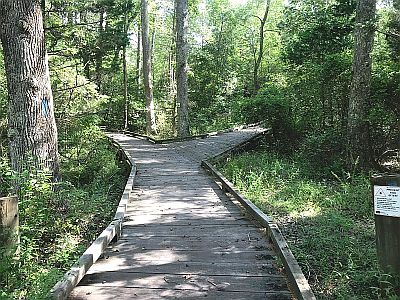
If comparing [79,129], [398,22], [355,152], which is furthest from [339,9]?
[79,129]

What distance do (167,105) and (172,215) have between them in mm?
23953

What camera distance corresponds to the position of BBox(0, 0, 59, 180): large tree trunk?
668 cm

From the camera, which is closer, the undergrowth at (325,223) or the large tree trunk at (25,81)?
the undergrowth at (325,223)

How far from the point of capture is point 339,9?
45.5 feet

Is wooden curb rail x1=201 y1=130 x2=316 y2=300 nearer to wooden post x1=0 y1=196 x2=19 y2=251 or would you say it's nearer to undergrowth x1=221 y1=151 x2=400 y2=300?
undergrowth x1=221 y1=151 x2=400 y2=300

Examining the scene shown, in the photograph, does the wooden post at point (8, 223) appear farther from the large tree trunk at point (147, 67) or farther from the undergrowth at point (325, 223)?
the large tree trunk at point (147, 67)

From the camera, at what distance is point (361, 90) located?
10258 millimetres

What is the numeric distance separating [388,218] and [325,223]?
2.91 meters

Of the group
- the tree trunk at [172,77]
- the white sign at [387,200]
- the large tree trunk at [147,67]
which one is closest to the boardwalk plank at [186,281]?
the white sign at [387,200]

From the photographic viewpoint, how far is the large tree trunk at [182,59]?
697 inches

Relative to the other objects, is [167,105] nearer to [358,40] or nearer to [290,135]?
[290,135]

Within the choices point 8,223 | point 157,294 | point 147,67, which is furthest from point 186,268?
point 147,67

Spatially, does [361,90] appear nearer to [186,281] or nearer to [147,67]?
[186,281]

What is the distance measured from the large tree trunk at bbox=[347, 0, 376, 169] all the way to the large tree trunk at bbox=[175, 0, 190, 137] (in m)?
9.22
